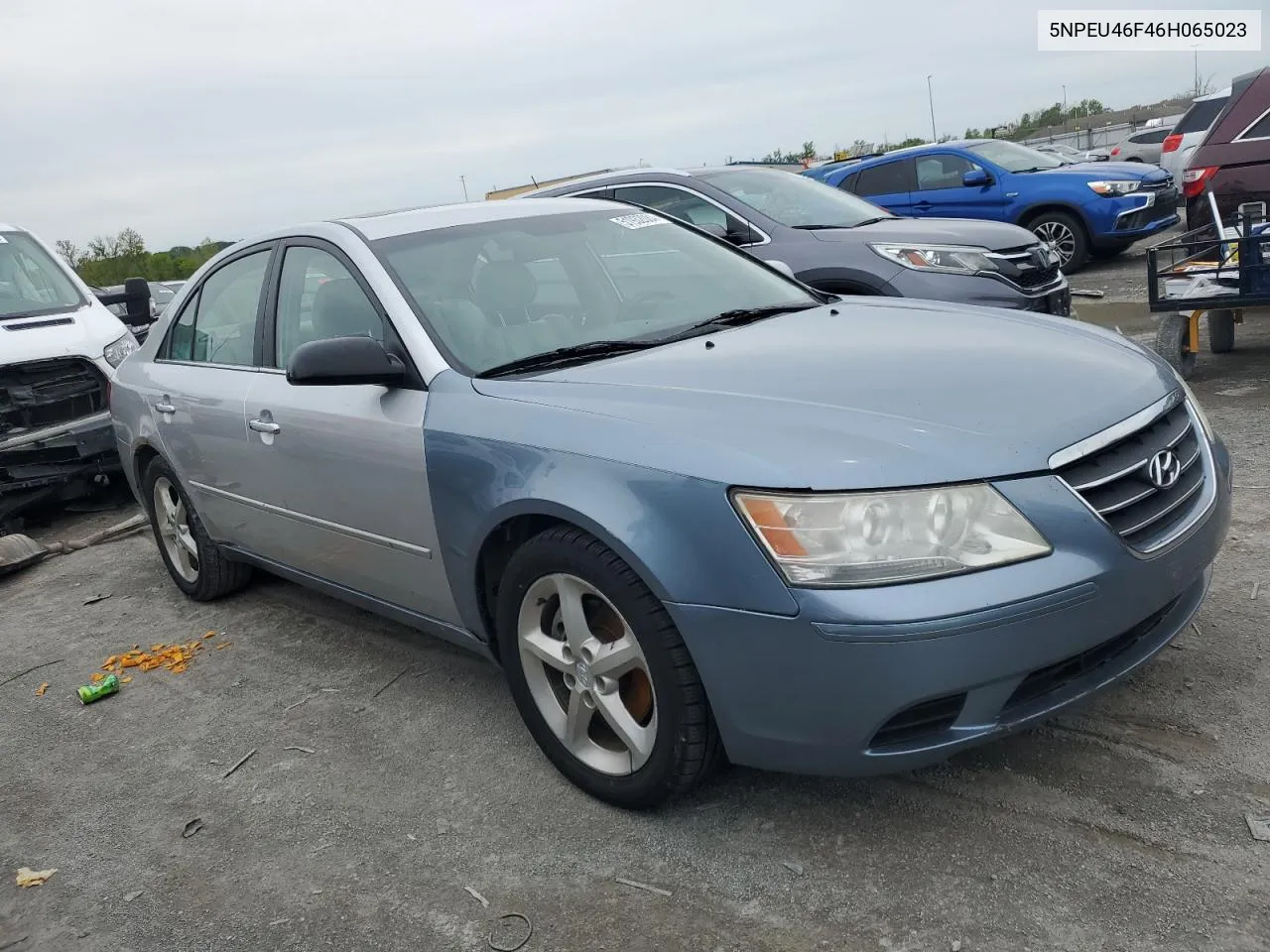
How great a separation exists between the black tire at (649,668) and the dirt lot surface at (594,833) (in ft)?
0.37

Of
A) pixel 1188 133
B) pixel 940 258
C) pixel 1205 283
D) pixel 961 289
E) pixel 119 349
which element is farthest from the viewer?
pixel 1188 133

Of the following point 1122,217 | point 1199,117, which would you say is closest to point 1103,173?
point 1122,217

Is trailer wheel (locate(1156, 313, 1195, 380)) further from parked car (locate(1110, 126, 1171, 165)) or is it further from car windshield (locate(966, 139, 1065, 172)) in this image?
parked car (locate(1110, 126, 1171, 165))

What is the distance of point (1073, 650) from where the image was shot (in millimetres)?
2357

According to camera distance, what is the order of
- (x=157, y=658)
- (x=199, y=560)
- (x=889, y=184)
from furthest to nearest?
1. (x=889, y=184)
2. (x=199, y=560)
3. (x=157, y=658)

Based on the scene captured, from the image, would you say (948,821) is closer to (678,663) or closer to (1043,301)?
(678,663)

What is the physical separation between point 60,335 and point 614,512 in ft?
19.5

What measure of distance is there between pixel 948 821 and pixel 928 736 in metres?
0.40

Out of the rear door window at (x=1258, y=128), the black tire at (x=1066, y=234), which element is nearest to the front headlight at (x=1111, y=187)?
the black tire at (x=1066, y=234)

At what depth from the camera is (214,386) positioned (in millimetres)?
4285

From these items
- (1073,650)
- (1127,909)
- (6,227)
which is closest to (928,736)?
(1073,650)

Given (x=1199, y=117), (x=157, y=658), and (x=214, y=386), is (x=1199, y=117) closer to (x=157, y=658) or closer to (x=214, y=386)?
(x=214, y=386)

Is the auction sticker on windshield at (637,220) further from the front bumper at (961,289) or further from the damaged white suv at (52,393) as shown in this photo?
the damaged white suv at (52,393)

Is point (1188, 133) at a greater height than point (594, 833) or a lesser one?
greater
